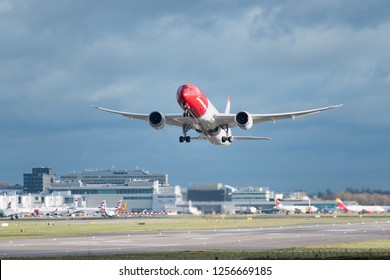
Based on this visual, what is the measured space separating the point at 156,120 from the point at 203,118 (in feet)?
22.3

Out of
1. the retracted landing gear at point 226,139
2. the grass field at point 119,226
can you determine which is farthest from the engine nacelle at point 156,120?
the grass field at point 119,226

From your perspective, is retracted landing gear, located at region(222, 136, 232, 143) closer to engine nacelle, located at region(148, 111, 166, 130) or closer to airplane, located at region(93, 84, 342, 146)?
airplane, located at region(93, 84, 342, 146)

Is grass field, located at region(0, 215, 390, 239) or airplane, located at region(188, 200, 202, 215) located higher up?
airplane, located at region(188, 200, 202, 215)

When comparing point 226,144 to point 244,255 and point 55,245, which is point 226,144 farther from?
point 244,255

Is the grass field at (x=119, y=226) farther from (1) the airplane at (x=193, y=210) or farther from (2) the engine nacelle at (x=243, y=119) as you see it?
(2) the engine nacelle at (x=243, y=119)

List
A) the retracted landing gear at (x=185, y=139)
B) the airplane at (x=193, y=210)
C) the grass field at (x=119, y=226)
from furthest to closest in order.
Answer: the grass field at (x=119, y=226) → the airplane at (x=193, y=210) → the retracted landing gear at (x=185, y=139)

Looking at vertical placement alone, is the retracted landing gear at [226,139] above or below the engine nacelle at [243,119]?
below

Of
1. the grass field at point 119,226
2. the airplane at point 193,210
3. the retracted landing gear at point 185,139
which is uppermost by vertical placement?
the retracted landing gear at point 185,139

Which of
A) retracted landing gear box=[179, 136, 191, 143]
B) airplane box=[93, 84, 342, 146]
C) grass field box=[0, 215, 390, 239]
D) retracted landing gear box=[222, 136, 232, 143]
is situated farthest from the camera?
grass field box=[0, 215, 390, 239]

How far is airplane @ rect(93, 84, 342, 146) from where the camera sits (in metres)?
79.0

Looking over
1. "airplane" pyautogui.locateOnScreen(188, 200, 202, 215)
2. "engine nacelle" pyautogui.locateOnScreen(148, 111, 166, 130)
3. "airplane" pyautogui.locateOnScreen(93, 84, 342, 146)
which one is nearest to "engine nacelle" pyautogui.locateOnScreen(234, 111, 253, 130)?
"airplane" pyautogui.locateOnScreen(93, 84, 342, 146)

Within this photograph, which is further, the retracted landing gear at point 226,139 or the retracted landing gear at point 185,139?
the retracted landing gear at point 226,139

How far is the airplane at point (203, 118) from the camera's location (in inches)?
3110
